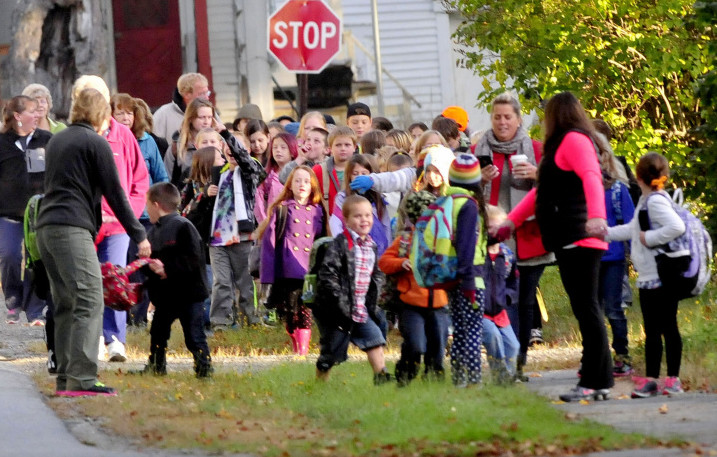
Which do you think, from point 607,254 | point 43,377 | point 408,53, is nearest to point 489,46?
point 607,254

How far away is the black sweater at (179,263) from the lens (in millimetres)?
11234

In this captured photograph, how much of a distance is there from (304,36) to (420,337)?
847 centimetres

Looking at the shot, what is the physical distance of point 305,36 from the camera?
18.1m

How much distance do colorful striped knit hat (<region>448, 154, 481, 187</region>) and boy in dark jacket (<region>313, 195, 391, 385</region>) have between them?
0.77 meters

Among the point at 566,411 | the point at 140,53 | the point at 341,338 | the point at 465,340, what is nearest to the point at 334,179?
the point at 341,338

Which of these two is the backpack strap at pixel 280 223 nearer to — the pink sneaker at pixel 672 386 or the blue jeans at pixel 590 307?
the blue jeans at pixel 590 307

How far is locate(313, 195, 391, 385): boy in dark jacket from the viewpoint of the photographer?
10.5 m

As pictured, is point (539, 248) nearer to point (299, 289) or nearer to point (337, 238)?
point (337, 238)

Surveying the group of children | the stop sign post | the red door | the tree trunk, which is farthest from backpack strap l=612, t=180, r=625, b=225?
the red door

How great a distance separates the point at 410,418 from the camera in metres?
8.77

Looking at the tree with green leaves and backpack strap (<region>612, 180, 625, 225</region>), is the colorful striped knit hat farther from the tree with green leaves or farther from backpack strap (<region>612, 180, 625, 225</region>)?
the tree with green leaves

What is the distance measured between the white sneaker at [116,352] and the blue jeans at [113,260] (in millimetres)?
80

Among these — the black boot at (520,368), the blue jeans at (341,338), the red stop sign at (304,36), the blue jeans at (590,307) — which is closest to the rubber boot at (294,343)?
the blue jeans at (341,338)

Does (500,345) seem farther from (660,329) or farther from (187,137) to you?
(187,137)
